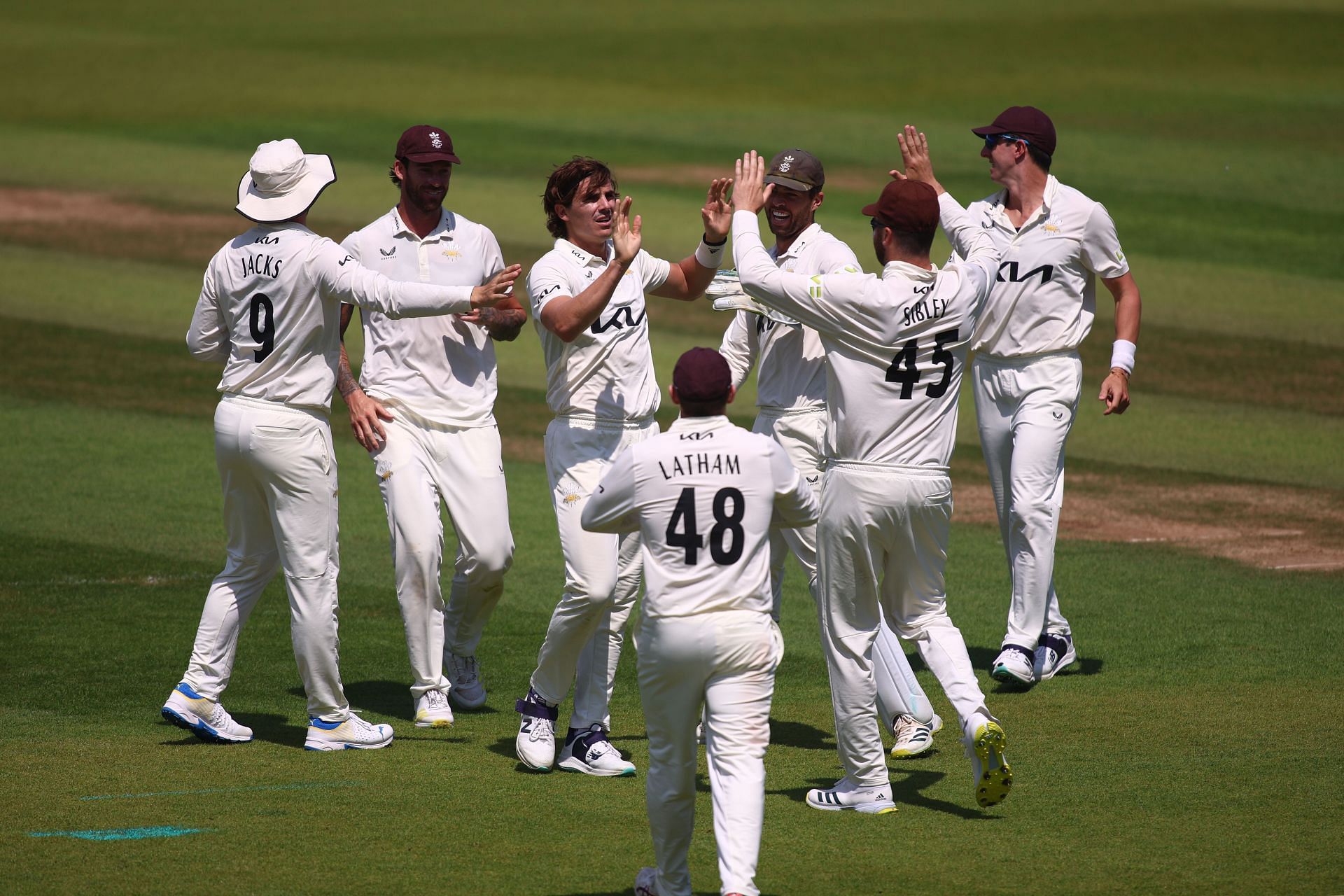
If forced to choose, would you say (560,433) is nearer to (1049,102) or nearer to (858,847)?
(858,847)

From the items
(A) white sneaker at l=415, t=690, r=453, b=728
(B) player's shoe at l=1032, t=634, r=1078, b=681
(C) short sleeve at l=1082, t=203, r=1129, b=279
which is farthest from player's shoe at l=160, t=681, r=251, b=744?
(C) short sleeve at l=1082, t=203, r=1129, b=279

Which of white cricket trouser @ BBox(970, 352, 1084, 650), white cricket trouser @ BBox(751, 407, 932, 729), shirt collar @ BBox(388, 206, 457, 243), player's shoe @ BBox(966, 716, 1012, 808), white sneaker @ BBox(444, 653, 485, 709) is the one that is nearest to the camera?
player's shoe @ BBox(966, 716, 1012, 808)

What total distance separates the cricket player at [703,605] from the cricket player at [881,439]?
987 millimetres

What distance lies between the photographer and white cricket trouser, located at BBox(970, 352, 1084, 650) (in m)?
8.84

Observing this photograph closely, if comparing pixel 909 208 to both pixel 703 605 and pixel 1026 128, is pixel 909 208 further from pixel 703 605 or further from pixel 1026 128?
pixel 1026 128

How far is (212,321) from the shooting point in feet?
25.7

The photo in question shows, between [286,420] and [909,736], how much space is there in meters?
3.18

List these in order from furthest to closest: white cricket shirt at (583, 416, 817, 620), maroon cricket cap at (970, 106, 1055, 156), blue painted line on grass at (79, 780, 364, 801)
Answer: maroon cricket cap at (970, 106, 1055, 156) < blue painted line on grass at (79, 780, 364, 801) < white cricket shirt at (583, 416, 817, 620)

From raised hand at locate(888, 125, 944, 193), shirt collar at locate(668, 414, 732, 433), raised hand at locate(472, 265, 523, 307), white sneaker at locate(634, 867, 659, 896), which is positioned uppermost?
raised hand at locate(888, 125, 944, 193)

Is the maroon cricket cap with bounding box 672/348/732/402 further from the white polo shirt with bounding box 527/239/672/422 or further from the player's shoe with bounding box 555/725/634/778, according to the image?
the player's shoe with bounding box 555/725/634/778

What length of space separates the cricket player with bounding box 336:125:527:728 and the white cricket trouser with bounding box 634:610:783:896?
2561 millimetres

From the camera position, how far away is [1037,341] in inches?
359

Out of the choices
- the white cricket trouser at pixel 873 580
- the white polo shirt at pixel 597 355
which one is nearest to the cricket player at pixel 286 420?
the white polo shirt at pixel 597 355

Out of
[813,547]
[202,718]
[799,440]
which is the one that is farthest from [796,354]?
[202,718]
